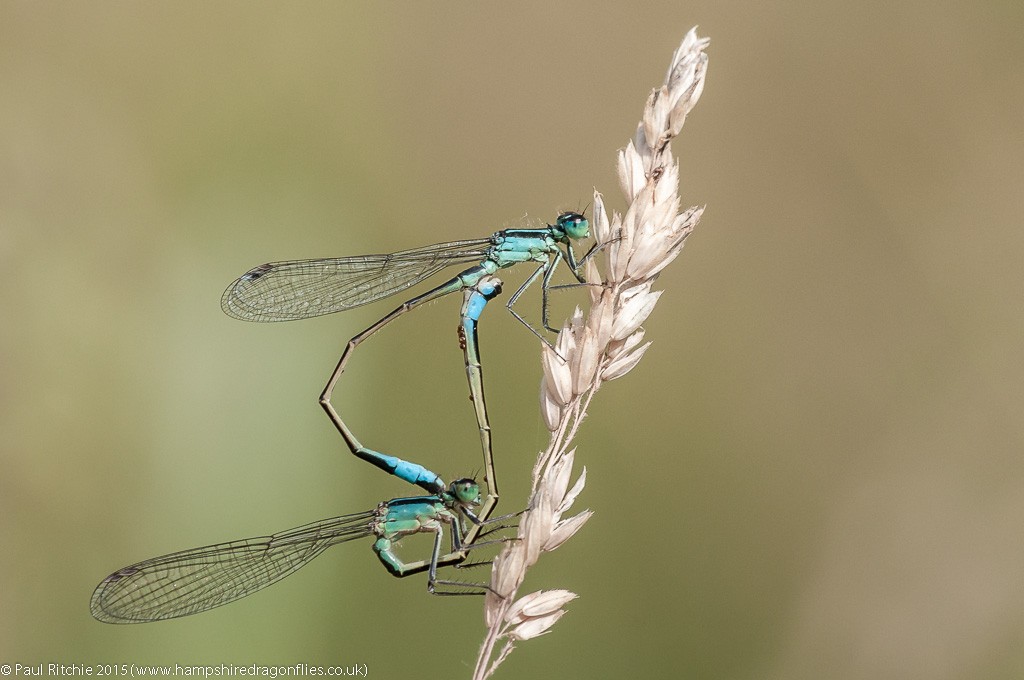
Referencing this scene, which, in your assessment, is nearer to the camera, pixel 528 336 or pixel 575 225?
pixel 575 225

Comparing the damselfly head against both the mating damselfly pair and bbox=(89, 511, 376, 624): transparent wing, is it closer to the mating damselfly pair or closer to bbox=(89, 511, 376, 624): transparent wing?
the mating damselfly pair

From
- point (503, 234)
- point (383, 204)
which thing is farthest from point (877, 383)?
point (383, 204)

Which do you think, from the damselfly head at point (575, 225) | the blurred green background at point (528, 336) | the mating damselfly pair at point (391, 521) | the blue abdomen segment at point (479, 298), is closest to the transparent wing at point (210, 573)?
the mating damselfly pair at point (391, 521)

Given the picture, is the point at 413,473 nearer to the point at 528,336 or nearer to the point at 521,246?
the point at 521,246

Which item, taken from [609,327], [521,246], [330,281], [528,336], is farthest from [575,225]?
[528,336]

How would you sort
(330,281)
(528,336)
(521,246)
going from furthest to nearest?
(528,336) → (330,281) → (521,246)

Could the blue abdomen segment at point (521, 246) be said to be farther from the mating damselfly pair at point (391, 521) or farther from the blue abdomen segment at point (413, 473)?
the blue abdomen segment at point (413, 473)

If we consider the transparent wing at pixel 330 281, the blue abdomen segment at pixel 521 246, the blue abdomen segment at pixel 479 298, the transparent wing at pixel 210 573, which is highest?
the transparent wing at pixel 330 281
